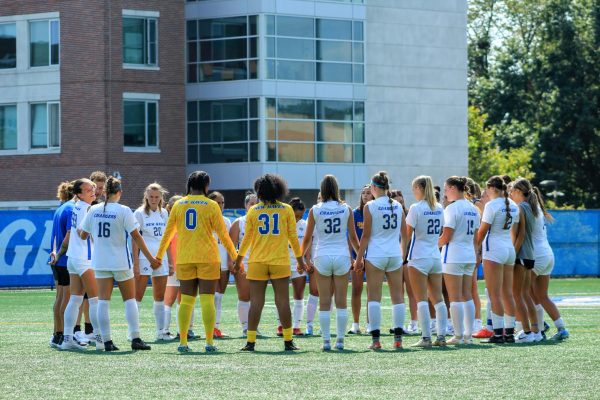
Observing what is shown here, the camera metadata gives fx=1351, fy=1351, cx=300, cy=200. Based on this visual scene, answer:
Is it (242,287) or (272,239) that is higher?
(272,239)

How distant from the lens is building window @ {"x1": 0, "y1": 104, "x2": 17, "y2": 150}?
51094 mm

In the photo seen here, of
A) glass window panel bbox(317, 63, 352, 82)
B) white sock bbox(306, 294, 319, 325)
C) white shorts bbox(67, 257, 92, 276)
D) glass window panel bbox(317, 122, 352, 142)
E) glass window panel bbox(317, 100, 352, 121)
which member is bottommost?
→ white sock bbox(306, 294, 319, 325)

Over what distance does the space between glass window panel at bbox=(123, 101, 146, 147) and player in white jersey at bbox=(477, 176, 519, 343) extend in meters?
34.1

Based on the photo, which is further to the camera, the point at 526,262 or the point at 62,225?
the point at 526,262

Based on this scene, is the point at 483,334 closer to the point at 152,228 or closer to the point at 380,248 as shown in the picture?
the point at 380,248

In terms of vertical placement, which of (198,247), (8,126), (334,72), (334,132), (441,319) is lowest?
(441,319)

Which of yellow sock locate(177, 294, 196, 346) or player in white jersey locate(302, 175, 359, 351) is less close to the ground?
player in white jersey locate(302, 175, 359, 351)

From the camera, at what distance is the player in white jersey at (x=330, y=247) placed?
51.6ft

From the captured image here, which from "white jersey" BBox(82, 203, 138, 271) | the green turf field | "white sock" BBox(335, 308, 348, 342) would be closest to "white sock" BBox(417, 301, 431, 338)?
the green turf field

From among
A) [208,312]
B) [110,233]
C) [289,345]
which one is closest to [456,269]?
[289,345]

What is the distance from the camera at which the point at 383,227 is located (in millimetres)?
15898

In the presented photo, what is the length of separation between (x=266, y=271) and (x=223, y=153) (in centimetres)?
3618

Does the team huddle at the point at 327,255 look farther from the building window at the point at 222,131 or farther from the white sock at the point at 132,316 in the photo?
the building window at the point at 222,131

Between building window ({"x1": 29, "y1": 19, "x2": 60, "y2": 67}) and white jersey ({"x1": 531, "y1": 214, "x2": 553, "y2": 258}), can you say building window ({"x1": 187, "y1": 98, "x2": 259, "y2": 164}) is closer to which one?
building window ({"x1": 29, "y1": 19, "x2": 60, "y2": 67})
